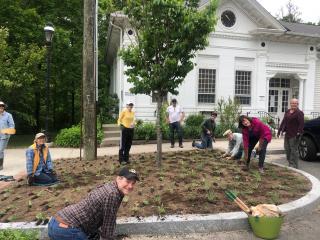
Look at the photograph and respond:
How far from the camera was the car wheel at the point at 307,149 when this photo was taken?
11.0 meters

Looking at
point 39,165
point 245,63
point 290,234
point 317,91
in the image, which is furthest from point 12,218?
point 317,91

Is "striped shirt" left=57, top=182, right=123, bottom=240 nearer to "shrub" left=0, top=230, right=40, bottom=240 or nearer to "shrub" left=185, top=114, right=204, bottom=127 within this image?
"shrub" left=0, top=230, right=40, bottom=240

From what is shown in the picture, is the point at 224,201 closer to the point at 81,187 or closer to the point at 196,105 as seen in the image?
the point at 81,187

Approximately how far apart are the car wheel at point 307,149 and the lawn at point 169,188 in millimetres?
2427

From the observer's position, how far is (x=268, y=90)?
814 inches

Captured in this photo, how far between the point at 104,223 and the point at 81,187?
10.9ft

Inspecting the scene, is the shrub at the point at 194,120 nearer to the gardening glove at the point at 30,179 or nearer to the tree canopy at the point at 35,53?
the tree canopy at the point at 35,53

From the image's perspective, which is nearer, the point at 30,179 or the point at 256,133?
the point at 30,179

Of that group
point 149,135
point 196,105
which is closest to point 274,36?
point 196,105

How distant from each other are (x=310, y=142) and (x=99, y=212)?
8812 mm

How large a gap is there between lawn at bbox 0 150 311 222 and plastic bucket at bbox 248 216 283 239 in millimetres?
713

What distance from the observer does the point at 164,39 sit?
8.23 metres

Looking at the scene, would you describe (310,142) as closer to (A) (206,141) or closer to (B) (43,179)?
(A) (206,141)

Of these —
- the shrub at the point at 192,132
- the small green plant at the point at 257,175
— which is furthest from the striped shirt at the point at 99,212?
the shrub at the point at 192,132
